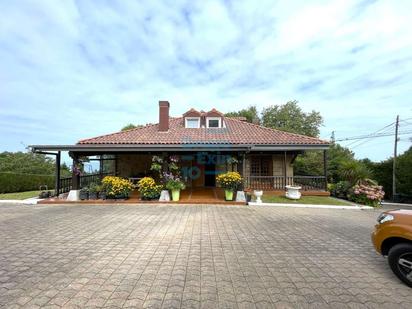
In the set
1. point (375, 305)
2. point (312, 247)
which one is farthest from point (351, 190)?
point (375, 305)

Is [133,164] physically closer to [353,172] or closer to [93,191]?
[93,191]

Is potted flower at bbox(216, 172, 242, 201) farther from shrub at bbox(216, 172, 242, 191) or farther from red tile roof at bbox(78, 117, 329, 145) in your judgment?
Result: red tile roof at bbox(78, 117, 329, 145)

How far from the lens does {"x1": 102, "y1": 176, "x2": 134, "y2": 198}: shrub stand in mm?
10219

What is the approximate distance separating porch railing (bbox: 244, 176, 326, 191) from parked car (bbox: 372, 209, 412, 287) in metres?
9.58

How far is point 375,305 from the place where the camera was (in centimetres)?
265

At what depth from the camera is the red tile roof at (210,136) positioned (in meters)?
12.0

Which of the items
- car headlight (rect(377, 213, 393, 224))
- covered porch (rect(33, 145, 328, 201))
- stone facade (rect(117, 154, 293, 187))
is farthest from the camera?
stone facade (rect(117, 154, 293, 187))

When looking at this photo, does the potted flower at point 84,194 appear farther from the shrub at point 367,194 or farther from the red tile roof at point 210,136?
the shrub at point 367,194

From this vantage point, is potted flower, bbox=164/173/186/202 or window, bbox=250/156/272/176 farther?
window, bbox=250/156/272/176

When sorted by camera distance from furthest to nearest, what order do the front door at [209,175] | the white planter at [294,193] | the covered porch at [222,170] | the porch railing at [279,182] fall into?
1. the front door at [209,175]
2. the porch railing at [279,182]
3. the covered porch at [222,170]
4. the white planter at [294,193]

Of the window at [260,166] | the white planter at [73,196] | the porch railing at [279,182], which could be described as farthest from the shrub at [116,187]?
the window at [260,166]

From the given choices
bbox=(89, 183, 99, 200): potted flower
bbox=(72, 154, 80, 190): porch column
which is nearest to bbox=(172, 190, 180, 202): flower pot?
bbox=(89, 183, 99, 200): potted flower

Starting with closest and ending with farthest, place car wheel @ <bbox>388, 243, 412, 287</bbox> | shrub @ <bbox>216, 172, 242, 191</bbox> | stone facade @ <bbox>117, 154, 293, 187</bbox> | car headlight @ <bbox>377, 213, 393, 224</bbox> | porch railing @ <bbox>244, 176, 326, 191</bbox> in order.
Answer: car wheel @ <bbox>388, 243, 412, 287</bbox>, car headlight @ <bbox>377, 213, 393, 224</bbox>, shrub @ <bbox>216, 172, 242, 191</bbox>, porch railing @ <bbox>244, 176, 326, 191</bbox>, stone facade @ <bbox>117, 154, 293, 187</bbox>

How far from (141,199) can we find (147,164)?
5006mm
